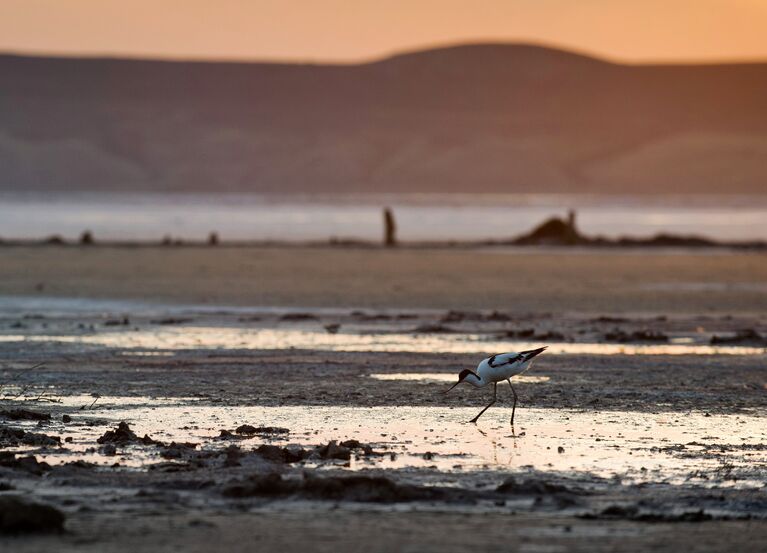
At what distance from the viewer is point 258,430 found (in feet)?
41.4

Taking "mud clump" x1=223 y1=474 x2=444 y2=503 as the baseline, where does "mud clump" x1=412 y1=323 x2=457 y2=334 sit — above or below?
above

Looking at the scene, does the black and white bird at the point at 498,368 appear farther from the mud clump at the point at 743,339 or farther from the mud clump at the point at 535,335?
the mud clump at the point at 743,339

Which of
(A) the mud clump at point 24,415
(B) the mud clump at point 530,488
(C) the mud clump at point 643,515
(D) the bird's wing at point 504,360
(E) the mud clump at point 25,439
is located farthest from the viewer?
(D) the bird's wing at point 504,360

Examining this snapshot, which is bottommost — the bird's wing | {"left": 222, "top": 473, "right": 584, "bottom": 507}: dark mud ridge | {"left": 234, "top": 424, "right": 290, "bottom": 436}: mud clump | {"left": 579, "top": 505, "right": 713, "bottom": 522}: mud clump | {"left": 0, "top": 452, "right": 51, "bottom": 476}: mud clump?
{"left": 579, "top": 505, "right": 713, "bottom": 522}: mud clump

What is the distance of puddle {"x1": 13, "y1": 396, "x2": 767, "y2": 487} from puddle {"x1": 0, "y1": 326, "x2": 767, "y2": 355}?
17.2ft

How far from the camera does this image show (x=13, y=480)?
10.4 meters

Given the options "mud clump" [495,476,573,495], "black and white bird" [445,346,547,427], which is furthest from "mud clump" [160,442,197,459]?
"black and white bird" [445,346,547,427]

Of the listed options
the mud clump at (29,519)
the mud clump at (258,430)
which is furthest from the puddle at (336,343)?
the mud clump at (29,519)

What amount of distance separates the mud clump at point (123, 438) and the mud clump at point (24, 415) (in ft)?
4.08

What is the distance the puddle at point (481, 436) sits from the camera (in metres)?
11.2

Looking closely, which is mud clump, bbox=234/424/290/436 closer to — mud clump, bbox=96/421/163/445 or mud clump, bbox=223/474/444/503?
mud clump, bbox=96/421/163/445

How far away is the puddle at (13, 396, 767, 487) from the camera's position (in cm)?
1123

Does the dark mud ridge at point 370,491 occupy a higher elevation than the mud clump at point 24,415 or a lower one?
lower

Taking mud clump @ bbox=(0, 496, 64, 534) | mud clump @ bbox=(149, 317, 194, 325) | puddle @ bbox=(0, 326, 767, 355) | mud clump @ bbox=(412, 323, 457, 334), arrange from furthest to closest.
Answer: mud clump @ bbox=(149, 317, 194, 325)
mud clump @ bbox=(412, 323, 457, 334)
puddle @ bbox=(0, 326, 767, 355)
mud clump @ bbox=(0, 496, 64, 534)
